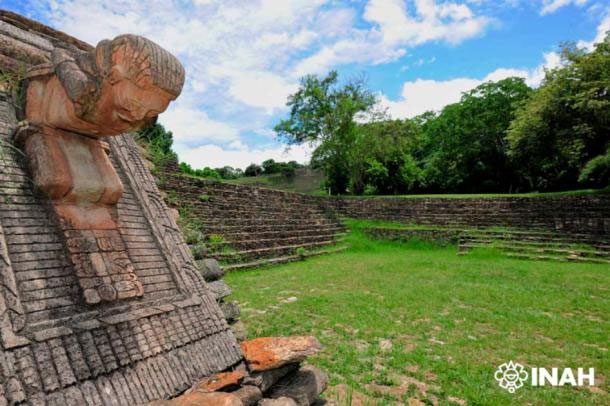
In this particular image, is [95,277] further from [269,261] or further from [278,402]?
[269,261]

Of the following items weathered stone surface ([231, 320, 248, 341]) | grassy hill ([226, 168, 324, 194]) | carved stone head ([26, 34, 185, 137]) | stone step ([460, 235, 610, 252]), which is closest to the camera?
carved stone head ([26, 34, 185, 137])

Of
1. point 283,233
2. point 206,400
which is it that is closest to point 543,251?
point 283,233

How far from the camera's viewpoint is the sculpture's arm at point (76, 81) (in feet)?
5.18

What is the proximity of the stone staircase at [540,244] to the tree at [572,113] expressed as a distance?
4080mm

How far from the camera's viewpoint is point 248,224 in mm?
10609

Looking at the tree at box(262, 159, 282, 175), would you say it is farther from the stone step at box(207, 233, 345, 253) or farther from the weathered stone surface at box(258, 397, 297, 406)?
the weathered stone surface at box(258, 397, 297, 406)

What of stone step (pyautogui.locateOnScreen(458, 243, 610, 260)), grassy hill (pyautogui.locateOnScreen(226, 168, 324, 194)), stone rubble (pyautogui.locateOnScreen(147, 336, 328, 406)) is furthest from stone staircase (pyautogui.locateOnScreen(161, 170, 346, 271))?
grassy hill (pyautogui.locateOnScreen(226, 168, 324, 194))

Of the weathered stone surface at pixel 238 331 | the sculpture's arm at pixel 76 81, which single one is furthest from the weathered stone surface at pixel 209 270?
the sculpture's arm at pixel 76 81

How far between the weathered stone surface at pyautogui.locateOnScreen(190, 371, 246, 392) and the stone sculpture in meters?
0.53

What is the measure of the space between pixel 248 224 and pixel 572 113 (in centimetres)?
1322

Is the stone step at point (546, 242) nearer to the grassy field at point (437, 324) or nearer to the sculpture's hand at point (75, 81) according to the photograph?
the grassy field at point (437, 324)

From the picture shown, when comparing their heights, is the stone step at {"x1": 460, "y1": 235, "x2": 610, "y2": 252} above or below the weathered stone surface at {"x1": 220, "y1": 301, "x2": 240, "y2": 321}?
below

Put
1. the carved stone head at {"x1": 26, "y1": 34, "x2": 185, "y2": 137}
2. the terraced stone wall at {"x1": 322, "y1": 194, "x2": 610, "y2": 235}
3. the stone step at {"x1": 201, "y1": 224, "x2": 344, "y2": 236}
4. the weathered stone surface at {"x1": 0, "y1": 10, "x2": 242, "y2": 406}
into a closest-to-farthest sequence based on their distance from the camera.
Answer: the weathered stone surface at {"x1": 0, "y1": 10, "x2": 242, "y2": 406} < the carved stone head at {"x1": 26, "y1": 34, "x2": 185, "y2": 137} < the stone step at {"x1": 201, "y1": 224, "x2": 344, "y2": 236} < the terraced stone wall at {"x1": 322, "y1": 194, "x2": 610, "y2": 235}

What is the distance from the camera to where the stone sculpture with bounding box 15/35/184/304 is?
151 centimetres
